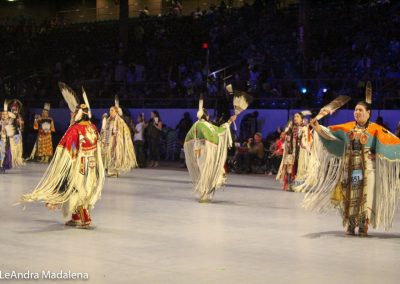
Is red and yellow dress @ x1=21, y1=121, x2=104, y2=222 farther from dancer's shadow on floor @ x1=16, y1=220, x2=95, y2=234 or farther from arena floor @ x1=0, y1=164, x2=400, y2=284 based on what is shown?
arena floor @ x1=0, y1=164, x2=400, y2=284

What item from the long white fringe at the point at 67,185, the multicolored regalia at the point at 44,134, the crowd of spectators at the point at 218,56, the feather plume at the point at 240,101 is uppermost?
the crowd of spectators at the point at 218,56

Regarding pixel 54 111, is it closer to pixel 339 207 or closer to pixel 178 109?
pixel 178 109

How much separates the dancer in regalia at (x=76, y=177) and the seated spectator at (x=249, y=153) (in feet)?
29.7

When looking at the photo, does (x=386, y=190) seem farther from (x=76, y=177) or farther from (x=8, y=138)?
(x=8, y=138)

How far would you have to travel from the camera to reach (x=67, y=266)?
6867 millimetres

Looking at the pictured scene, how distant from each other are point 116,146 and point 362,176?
8.67m

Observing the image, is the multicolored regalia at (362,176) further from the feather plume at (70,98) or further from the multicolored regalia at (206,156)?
the multicolored regalia at (206,156)

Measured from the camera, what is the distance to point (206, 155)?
39.4 feet

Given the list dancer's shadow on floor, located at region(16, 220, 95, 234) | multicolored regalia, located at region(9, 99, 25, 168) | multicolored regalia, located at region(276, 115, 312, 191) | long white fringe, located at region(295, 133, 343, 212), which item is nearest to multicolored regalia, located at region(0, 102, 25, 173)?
multicolored regalia, located at region(9, 99, 25, 168)

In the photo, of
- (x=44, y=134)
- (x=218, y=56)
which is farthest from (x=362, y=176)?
(x=218, y=56)

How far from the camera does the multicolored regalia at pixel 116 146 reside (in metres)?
16.6

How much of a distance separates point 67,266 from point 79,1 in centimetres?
3137

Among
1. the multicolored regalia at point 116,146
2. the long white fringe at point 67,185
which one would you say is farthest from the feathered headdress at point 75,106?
the multicolored regalia at point 116,146

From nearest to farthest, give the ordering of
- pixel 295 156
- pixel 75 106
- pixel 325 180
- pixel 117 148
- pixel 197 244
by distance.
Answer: pixel 197 244, pixel 325 180, pixel 75 106, pixel 295 156, pixel 117 148
